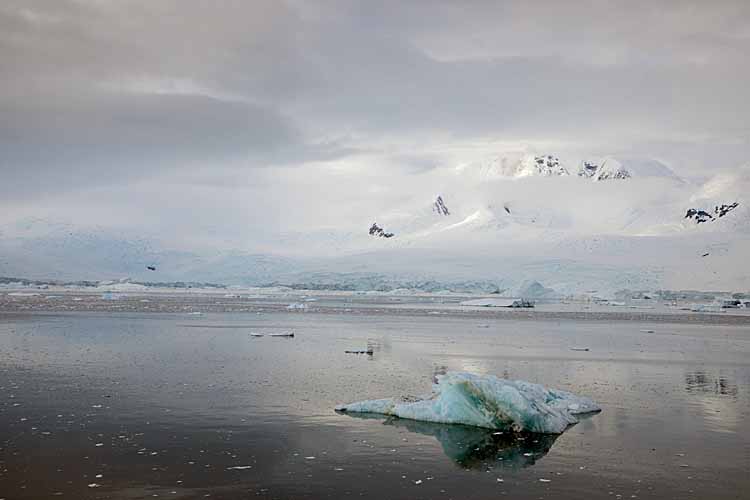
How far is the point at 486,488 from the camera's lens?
866 cm

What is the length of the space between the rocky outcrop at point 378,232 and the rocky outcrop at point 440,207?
1595cm

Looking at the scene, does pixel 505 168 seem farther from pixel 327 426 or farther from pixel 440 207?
pixel 327 426

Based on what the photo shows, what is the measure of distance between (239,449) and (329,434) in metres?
1.55

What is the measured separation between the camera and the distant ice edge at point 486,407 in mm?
11945

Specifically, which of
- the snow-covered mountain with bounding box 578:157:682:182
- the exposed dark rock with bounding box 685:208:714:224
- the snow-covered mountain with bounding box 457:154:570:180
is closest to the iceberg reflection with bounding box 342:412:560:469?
the exposed dark rock with bounding box 685:208:714:224

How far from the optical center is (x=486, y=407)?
12.4m

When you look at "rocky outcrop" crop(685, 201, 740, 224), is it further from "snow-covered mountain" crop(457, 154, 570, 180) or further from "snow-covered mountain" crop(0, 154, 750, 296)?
"snow-covered mountain" crop(457, 154, 570, 180)

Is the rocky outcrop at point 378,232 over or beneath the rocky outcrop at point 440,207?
beneath

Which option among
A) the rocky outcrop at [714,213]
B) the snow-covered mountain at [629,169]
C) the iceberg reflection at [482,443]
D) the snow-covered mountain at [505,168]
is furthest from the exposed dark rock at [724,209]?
the iceberg reflection at [482,443]

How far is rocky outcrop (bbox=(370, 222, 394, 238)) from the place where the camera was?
143 meters

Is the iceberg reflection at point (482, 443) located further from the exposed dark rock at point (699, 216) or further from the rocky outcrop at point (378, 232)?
the rocky outcrop at point (378, 232)

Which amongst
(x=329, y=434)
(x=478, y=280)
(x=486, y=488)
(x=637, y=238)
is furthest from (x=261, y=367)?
(x=637, y=238)

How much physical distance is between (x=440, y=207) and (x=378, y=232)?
2423 cm

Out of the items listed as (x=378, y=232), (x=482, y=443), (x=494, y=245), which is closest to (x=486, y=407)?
(x=482, y=443)
